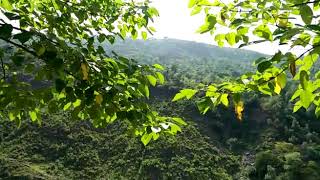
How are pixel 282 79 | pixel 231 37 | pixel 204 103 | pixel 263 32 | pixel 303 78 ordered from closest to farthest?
Answer: pixel 303 78, pixel 263 32, pixel 282 79, pixel 204 103, pixel 231 37

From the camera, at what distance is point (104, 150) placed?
74.5m

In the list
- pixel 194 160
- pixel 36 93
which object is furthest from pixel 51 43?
pixel 194 160

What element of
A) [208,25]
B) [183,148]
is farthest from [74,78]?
[183,148]

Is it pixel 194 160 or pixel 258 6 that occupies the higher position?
pixel 258 6

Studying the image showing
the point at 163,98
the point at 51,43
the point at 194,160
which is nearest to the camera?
the point at 51,43

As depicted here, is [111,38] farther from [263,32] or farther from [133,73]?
[263,32]

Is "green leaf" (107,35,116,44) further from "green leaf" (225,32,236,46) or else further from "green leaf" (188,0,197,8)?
"green leaf" (225,32,236,46)

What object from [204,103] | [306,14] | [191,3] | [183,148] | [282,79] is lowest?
[183,148]

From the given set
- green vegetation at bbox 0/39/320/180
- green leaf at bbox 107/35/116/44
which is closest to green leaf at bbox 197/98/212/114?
green leaf at bbox 107/35/116/44

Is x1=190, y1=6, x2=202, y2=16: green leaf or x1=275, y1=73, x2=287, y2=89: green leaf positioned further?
x1=190, y1=6, x2=202, y2=16: green leaf

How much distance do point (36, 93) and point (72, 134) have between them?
74.3 metres

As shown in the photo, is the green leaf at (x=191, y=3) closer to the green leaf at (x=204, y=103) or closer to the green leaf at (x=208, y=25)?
the green leaf at (x=208, y=25)

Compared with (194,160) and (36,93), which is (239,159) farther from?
(36,93)

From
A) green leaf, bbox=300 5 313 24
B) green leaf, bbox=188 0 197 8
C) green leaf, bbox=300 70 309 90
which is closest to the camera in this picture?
green leaf, bbox=300 5 313 24
